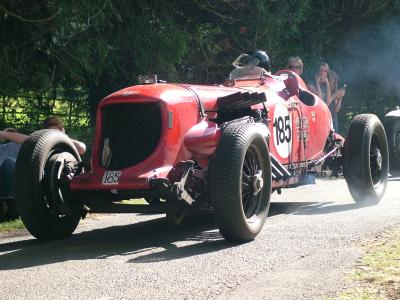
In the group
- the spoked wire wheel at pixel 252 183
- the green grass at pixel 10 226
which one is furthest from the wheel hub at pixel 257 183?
the green grass at pixel 10 226

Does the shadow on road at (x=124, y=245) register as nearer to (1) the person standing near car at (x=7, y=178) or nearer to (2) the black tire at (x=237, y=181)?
(2) the black tire at (x=237, y=181)

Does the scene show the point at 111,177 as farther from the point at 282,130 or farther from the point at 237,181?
the point at 282,130

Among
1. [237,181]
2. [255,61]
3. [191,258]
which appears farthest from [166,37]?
[191,258]

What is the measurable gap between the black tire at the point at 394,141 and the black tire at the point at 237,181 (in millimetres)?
6617

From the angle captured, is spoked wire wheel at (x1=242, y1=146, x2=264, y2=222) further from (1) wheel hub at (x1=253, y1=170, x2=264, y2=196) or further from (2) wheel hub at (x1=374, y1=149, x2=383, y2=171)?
(2) wheel hub at (x1=374, y1=149, x2=383, y2=171)

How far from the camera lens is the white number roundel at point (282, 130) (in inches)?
329

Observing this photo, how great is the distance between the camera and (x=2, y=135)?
8594mm

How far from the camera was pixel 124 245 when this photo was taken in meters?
6.86

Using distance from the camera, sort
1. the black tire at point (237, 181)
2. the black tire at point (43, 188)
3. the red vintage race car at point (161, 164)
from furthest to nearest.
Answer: the black tire at point (43, 188) < the red vintage race car at point (161, 164) < the black tire at point (237, 181)

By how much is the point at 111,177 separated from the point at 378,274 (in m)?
2.51

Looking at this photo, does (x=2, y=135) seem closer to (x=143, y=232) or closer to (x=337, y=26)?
(x=143, y=232)

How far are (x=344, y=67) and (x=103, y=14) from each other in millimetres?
8384

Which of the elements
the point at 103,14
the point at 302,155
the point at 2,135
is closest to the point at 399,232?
the point at 302,155

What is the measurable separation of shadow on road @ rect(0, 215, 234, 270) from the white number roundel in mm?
1072
